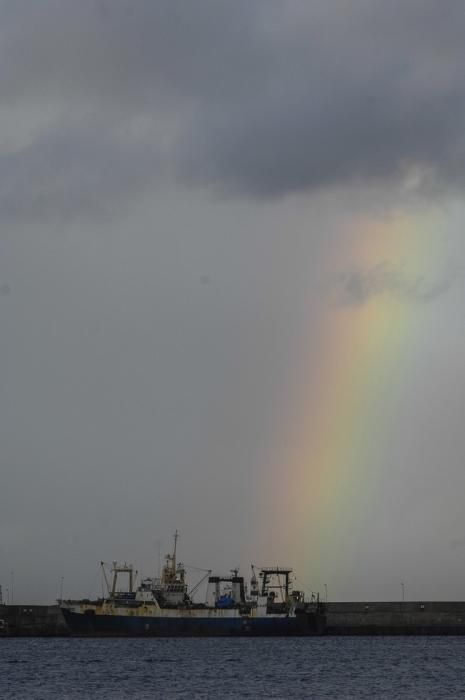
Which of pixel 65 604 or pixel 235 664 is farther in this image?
pixel 65 604

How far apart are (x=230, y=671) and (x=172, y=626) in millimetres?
63153

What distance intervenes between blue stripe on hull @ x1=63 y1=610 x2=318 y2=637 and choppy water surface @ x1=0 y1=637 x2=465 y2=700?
2.65m

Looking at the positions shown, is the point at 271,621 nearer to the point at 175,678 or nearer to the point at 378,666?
the point at 378,666

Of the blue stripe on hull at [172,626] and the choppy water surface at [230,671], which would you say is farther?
the blue stripe on hull at [172,626]

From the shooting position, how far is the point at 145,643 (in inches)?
7746

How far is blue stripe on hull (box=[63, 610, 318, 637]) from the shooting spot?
190 m

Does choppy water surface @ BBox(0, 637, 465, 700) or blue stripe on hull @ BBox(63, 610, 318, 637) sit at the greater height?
blue stripe on hull @ BBox(63, 610, 318, 637)

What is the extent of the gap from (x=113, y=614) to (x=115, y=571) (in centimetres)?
891

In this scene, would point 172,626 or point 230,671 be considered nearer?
point 230,671

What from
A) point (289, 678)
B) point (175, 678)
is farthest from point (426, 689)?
point (175, 678)

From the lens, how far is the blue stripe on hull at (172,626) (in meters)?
190

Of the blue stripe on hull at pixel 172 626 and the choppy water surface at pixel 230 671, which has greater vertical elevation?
the blue stripe on hull at pixel 172 626

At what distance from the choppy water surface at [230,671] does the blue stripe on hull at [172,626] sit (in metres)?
2.65

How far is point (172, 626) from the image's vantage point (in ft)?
624
